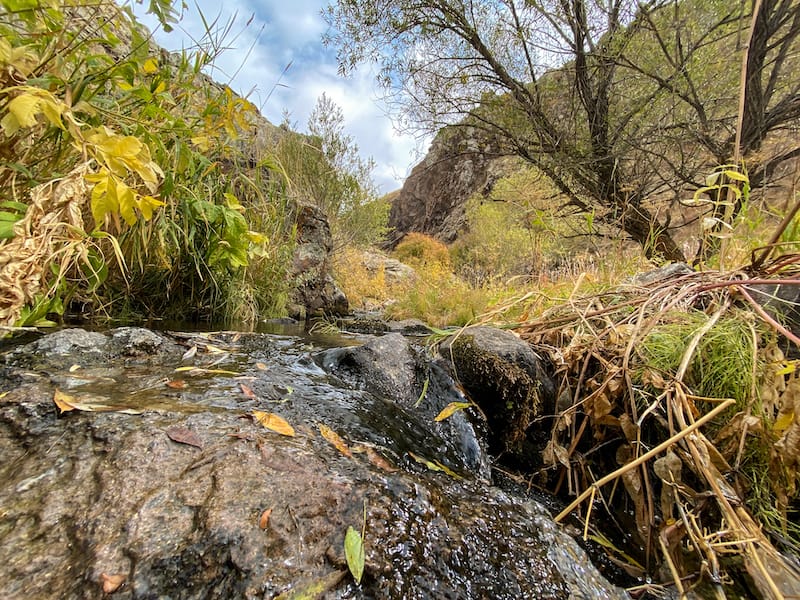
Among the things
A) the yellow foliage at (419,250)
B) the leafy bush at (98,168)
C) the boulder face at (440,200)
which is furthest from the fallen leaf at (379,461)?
the yellow foliage at (419,250)

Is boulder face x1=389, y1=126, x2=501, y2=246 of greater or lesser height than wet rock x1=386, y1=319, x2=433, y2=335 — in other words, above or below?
above

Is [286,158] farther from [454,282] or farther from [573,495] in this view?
[573,495]

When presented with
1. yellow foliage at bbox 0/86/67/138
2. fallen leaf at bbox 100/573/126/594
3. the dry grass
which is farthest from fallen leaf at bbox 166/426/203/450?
the dry grass

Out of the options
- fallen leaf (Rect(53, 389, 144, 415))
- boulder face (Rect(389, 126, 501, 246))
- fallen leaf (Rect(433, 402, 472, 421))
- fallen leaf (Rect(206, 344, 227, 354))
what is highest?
boulder face (Rect(389, 126, 501, 246))

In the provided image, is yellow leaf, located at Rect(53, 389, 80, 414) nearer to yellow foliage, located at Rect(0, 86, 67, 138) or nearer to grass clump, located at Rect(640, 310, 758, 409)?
yellow foliage, located at Rect(0, 86, 67, 138)

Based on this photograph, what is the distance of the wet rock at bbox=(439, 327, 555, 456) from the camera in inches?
53.7

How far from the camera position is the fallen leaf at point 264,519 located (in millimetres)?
578

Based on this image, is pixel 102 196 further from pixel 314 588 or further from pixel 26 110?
pixel 314 588

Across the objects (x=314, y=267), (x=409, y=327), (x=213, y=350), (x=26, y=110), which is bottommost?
(x=409, y=327)

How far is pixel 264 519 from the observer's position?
59cm

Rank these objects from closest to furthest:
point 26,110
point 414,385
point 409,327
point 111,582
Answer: point 111,582, point 26,110, point 414,385, point 409,327

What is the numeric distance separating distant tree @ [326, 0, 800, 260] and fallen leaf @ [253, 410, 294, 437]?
2.93 meters

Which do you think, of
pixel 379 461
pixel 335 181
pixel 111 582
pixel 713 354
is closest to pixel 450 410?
pixel 379 461

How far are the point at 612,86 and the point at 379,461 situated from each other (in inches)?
160
